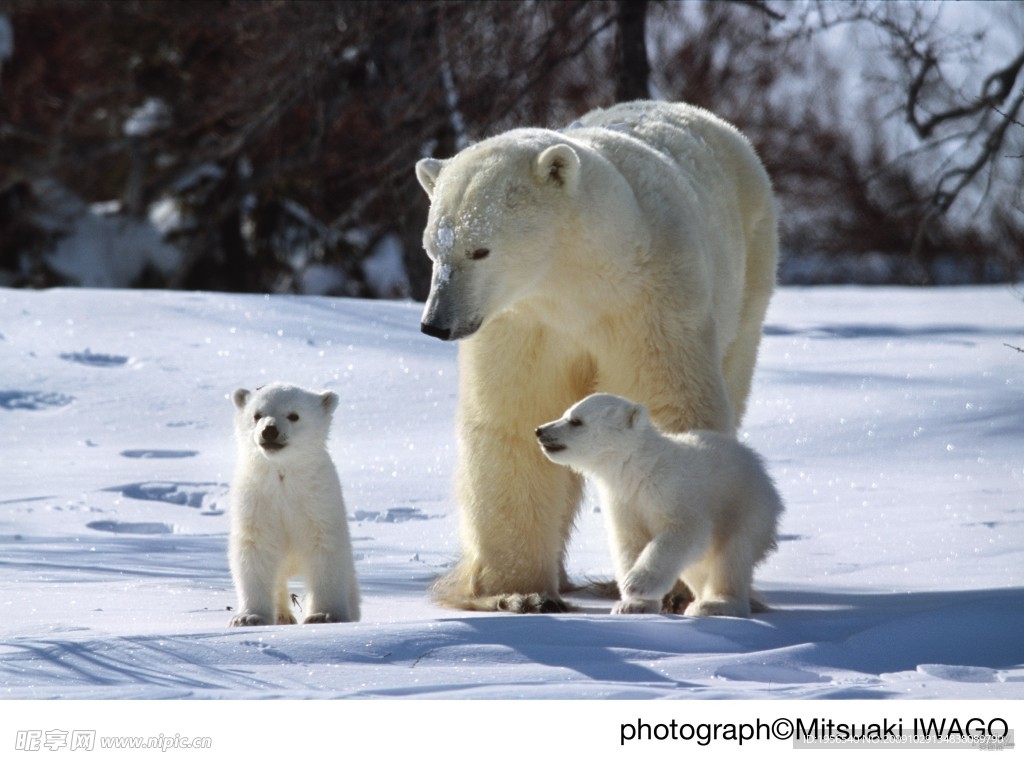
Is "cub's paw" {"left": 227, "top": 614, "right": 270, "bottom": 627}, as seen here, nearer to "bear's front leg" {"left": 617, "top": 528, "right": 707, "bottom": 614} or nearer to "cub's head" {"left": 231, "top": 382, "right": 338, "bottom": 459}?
"cub's head" {"left": 231, "top": 382, "right": 338, "bottom": 459}

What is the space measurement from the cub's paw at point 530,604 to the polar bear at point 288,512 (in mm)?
542

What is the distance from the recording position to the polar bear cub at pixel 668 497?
422 cm

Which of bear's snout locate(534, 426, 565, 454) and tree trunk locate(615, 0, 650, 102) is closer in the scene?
bear's snout locate(534, 426, 565, 454)

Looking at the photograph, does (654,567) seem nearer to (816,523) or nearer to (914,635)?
(914,635)

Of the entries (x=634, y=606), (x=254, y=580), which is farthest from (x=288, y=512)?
(x=634, y=606)

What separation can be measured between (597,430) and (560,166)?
793 millimetres

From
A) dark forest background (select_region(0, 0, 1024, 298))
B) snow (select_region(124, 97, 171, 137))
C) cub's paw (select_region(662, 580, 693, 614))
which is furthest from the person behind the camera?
snow (select_region(124, 97, 171, 137))

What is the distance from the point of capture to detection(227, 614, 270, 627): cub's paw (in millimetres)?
4094

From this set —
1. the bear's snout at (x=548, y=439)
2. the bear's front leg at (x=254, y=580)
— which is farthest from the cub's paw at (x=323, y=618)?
the bear's snout at (x=548, y=439)

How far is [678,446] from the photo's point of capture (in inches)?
172

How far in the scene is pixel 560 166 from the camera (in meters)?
4.43

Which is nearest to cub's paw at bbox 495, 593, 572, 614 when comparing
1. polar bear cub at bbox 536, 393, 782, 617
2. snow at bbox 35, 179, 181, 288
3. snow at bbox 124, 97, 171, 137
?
polar bear cub at bbox 536, 393, 782, 617

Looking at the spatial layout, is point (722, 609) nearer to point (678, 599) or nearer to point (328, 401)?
point (678, 599)
